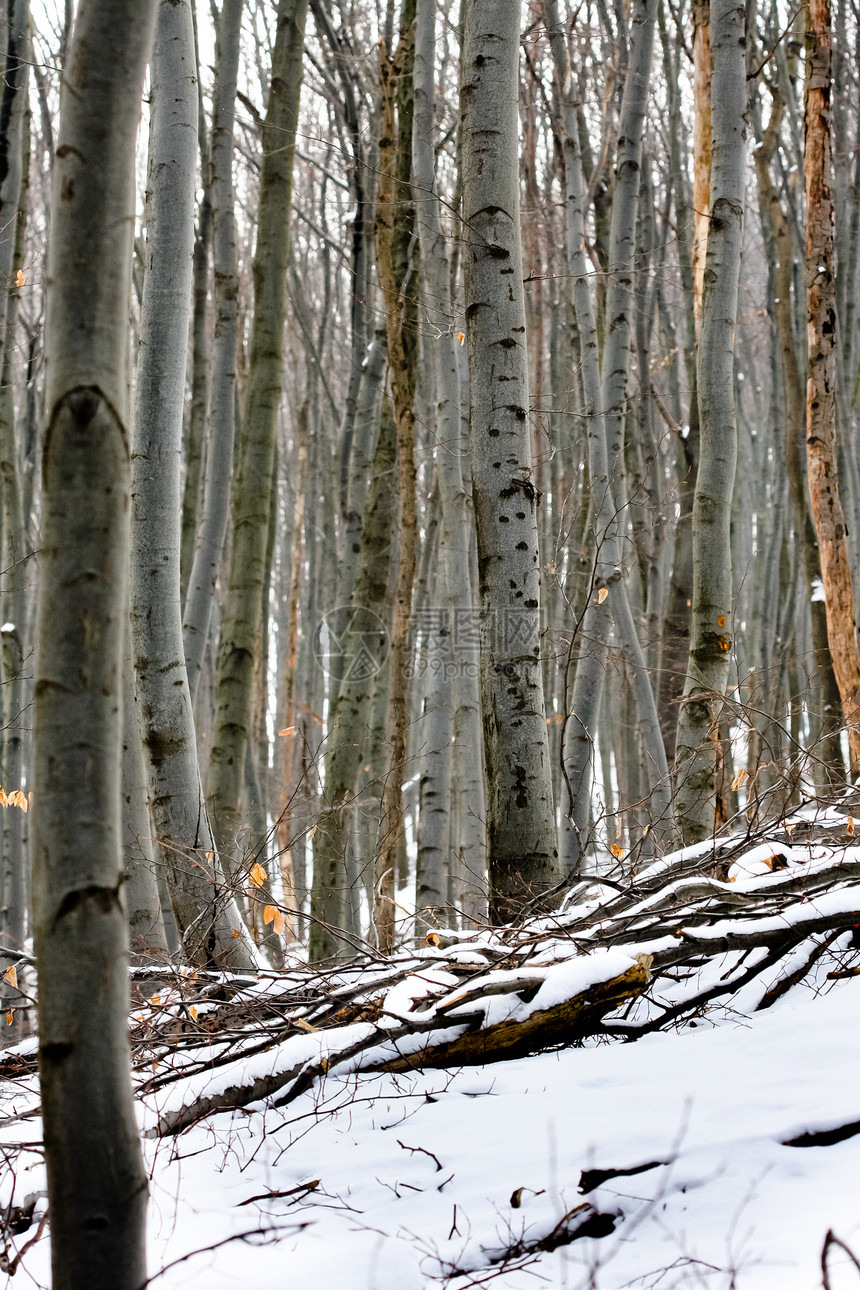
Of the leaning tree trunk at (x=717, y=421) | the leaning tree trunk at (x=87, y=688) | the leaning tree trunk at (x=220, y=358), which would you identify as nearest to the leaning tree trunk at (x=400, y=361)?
the leaning tree trunk at (x=220, y=358)

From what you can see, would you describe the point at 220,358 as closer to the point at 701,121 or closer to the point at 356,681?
the point at 356,681

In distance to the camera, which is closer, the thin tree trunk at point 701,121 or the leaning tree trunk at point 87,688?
the leaning tree trunk at point 87,688

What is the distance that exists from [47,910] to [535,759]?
238cm

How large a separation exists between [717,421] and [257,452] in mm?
2351

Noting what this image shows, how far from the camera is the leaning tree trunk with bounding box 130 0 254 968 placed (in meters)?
3.12

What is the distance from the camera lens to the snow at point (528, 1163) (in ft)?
4.51

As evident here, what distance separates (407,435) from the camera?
5.41 m

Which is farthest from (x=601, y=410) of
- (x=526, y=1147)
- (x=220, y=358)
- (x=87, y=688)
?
(x=87, y=688)

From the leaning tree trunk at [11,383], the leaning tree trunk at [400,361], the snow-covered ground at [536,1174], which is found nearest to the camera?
the snow-covered ground at [536,1174]

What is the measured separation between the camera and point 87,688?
1.01 meters

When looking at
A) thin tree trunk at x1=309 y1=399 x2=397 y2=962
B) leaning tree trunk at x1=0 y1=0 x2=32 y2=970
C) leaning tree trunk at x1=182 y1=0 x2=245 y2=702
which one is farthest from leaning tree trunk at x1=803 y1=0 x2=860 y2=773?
leaning tree trunk at x1=0 y1=0 x2=32 y2=970

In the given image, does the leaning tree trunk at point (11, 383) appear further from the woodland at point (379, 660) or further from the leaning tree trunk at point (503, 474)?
the leaning tree trunk at point (503, 474)

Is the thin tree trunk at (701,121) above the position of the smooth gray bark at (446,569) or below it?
above

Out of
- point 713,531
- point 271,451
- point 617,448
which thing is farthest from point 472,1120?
point 617,448
